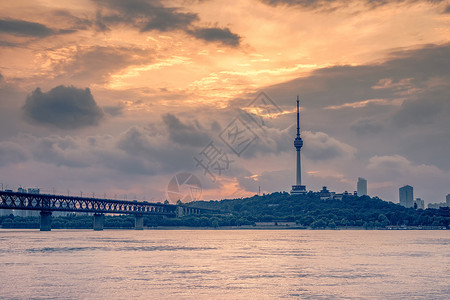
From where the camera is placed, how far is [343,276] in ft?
289

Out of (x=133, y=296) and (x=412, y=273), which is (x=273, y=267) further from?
(x=133, y=296)

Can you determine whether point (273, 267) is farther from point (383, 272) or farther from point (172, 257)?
point (172, 257)

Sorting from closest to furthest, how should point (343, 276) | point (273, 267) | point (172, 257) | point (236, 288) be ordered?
point (236, 288) → point (343, 276) → point (273, 267) → point (172, 257)

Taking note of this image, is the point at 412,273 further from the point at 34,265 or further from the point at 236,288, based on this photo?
the point at 34,265

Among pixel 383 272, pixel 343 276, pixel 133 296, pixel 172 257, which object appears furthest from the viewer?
pixel 172 257

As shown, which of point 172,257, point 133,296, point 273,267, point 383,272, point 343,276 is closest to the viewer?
point 133,296

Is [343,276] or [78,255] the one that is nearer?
[343,276]

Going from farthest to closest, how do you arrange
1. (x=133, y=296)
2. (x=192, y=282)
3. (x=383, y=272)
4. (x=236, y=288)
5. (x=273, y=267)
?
(x=273, y=267)
(x=383, y=272)
(x=192, y=282)
(x=236, y=288)
(x=133, y=296)

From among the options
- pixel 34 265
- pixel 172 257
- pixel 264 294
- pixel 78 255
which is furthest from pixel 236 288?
pixel 78 255

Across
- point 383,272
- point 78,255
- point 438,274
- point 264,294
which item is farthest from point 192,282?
point 78,255

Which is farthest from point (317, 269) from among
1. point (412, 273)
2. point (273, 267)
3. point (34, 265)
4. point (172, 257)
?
point (34, 265)

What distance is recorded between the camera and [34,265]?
102 metres

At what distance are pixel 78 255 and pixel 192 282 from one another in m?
51.9

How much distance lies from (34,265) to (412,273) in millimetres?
61180
